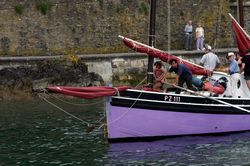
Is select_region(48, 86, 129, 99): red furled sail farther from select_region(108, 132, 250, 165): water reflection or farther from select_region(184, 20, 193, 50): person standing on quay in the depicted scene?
select_region(184, 20, 193, 50): person standing on quay

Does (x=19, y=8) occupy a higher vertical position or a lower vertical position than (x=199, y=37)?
higher

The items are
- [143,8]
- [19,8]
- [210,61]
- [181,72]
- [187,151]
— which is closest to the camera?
[187,151]

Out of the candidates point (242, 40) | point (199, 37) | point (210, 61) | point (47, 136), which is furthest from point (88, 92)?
point (199, 37)

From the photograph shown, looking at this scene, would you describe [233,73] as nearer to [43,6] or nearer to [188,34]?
[43,6]

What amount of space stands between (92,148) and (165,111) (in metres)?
2.33

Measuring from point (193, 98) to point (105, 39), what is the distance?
17.0 metres

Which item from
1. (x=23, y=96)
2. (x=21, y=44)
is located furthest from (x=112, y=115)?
(x=21, y=44)

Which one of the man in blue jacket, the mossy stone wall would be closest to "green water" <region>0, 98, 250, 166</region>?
the man in blue jacket

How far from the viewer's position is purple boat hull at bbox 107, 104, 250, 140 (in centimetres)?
2112

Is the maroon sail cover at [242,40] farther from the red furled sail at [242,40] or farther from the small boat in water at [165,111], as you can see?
the small boat in water at [165,111]

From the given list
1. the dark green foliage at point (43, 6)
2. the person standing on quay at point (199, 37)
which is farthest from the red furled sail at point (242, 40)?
the dark green foliage at point (43, 6)

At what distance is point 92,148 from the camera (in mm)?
20562

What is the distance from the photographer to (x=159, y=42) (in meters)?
39.6

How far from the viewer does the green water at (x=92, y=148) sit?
18.7 meters
